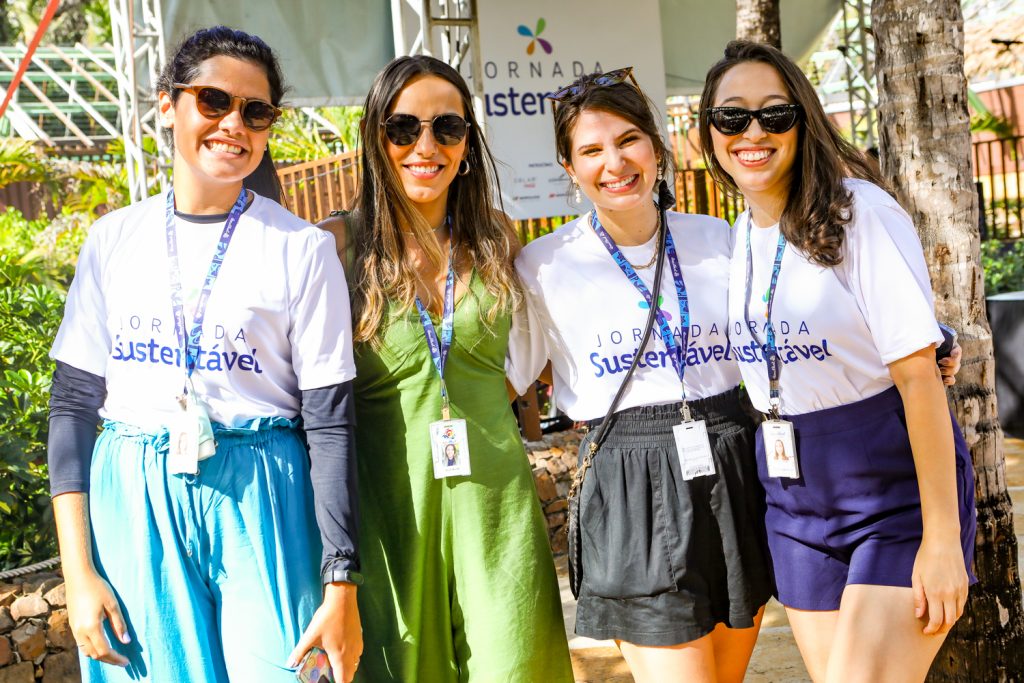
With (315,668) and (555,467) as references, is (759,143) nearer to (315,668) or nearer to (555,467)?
(315,668)

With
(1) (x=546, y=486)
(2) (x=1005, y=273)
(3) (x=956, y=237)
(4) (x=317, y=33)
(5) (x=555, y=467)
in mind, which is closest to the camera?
(3) (x=956, y=237)

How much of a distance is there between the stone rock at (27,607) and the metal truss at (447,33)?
4250 millimetres

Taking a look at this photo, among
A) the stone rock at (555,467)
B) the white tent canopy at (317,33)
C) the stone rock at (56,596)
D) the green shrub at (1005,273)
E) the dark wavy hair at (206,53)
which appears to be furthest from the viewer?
the green shrub at (1005,273)

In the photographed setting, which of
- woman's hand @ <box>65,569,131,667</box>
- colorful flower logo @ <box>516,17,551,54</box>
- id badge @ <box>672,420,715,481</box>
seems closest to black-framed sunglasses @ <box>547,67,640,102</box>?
id badge @ <box>672,420,715,481</box>

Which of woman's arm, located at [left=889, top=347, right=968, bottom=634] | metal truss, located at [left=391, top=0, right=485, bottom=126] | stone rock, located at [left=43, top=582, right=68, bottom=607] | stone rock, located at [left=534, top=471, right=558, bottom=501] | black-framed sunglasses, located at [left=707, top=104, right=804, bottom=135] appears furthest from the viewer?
metal truss, located at [left=391, top=0, right=485, bottom=126]

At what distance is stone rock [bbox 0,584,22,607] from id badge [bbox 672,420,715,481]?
282 centimetres

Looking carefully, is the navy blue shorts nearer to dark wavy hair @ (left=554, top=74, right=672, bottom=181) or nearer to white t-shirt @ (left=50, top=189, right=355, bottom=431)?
dark wavy hair @ (left=554, top=74, right=672, bottom=181)

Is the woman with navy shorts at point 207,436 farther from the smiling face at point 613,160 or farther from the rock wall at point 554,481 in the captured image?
the rock wall at point 554,481

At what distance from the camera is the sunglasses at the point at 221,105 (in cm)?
239

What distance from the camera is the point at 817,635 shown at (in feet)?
8.30

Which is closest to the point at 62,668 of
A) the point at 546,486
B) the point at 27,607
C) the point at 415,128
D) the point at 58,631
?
the point at 58,631

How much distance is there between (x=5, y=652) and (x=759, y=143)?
3305mm

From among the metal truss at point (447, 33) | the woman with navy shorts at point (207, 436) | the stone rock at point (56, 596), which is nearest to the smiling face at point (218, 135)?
the woman with navy shorts at point (207, 436)

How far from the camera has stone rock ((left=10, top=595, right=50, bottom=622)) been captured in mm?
4055
